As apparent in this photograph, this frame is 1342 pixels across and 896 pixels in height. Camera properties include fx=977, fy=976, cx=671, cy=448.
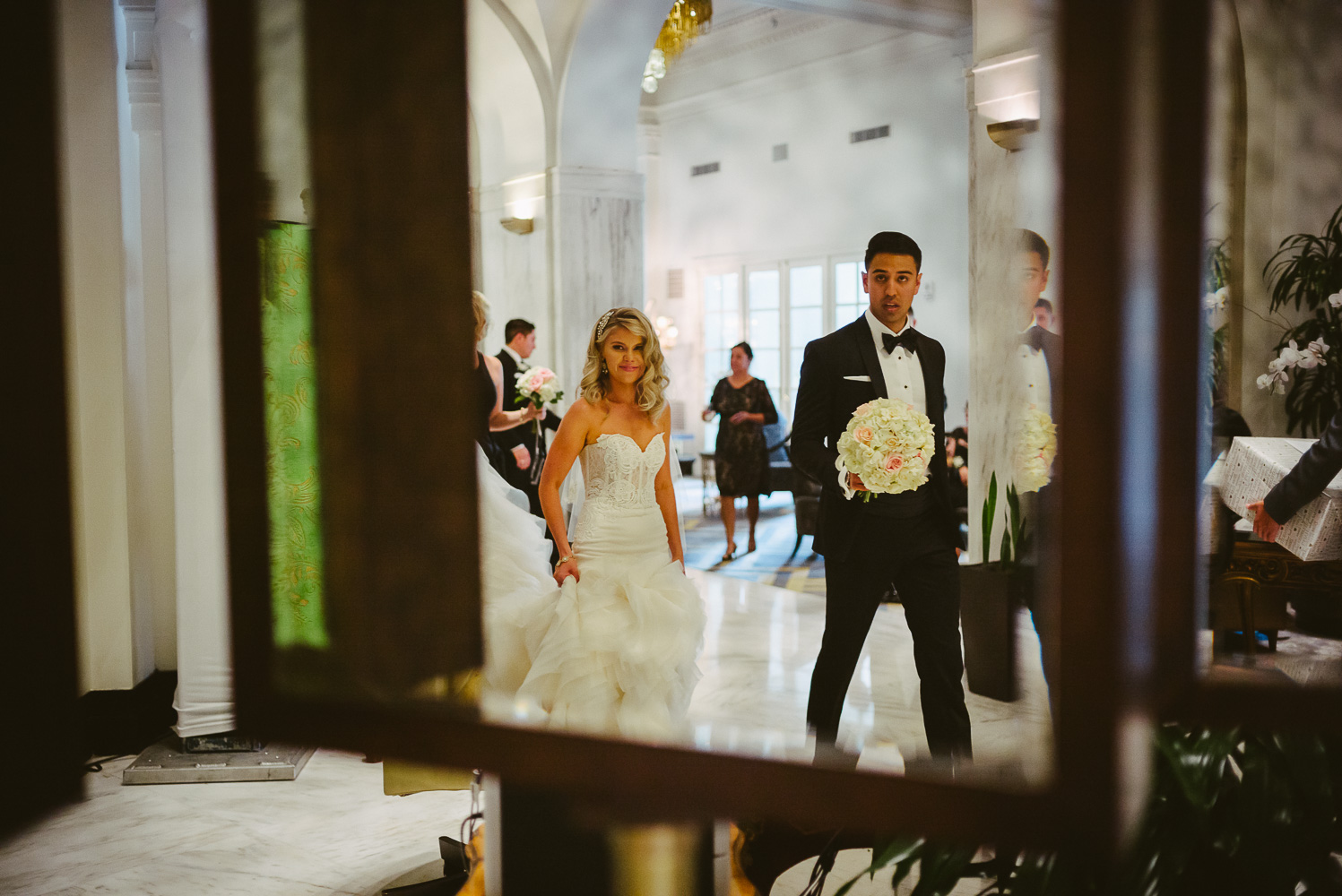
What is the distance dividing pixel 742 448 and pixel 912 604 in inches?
215

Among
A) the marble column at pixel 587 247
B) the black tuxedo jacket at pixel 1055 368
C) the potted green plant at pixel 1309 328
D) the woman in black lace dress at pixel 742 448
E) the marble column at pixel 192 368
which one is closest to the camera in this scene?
the black tuxedo jacket at pixel 1055 368

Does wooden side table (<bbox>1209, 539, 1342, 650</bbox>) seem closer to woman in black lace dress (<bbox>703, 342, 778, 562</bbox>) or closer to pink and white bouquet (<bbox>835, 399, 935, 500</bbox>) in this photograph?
pink and white bouquet (<bbox>835, 399, 935, 500</bbox>)

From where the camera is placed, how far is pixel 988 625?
429cm

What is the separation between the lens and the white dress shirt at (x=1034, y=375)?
0.77 meters

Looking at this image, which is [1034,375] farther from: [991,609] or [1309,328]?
[1309,328]

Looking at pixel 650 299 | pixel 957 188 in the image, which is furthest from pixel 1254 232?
pixel 650 299

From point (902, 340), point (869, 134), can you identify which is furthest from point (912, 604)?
point (869, 134)

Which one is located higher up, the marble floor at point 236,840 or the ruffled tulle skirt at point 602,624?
the ruffled tulle skirt at point 602,624

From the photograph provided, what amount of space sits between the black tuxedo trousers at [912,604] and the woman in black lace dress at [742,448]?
17.1 feet

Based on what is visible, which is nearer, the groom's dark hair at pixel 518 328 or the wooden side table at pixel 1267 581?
the wooden side table at pixel 1267 581

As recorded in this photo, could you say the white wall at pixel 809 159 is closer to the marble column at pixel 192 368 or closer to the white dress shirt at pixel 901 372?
the white dress shirt at pixel 901 372

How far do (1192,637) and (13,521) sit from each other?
3.22 feet

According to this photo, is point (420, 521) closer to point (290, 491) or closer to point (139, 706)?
point (290, 491)

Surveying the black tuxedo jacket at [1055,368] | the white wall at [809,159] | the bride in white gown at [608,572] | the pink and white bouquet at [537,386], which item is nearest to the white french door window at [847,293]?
the white wall at [809,159]
